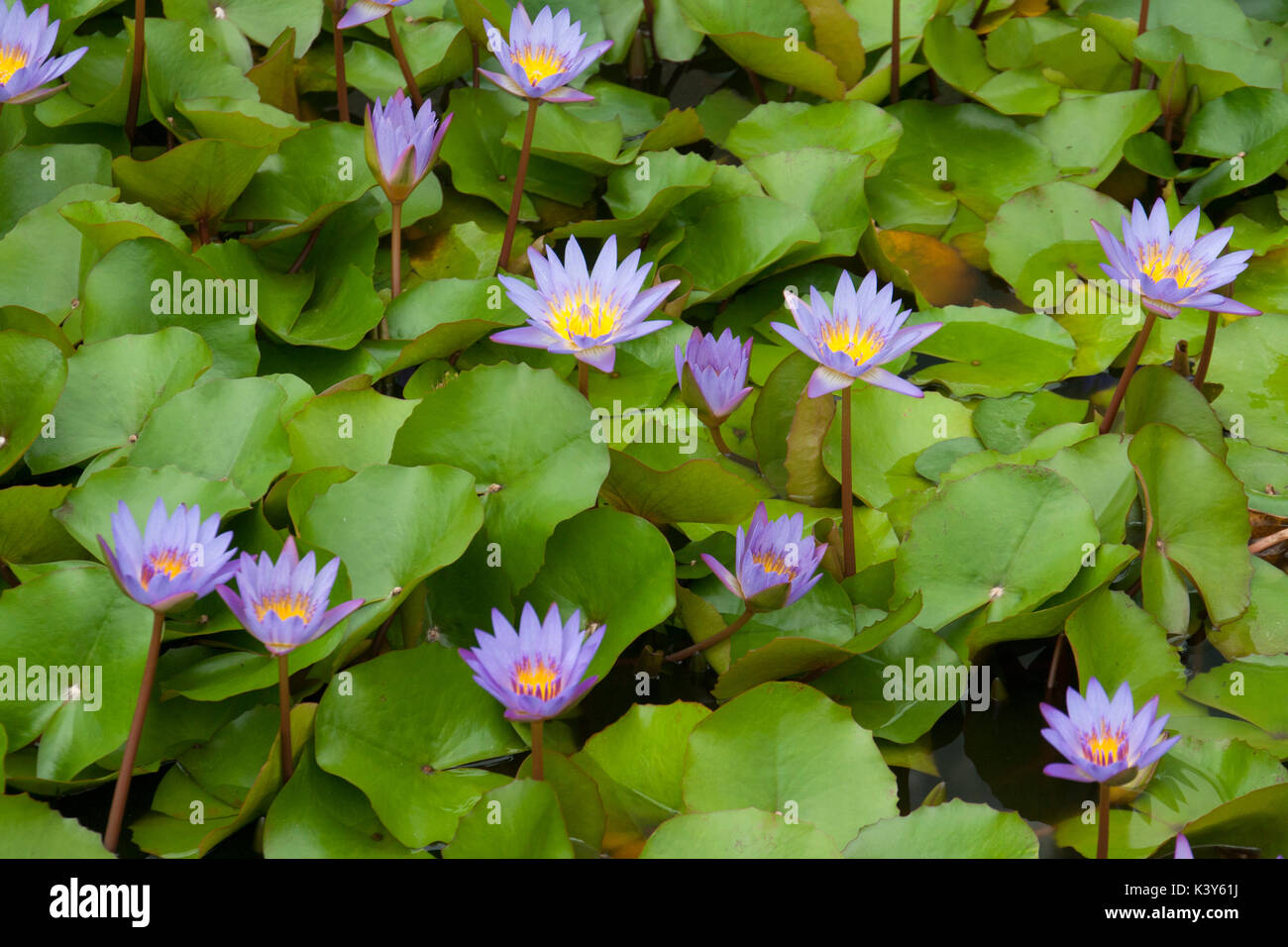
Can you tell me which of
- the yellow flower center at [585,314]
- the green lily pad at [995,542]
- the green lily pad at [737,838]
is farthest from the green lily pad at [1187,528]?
the yellow flower center at [585,314]

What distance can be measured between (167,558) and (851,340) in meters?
1.10

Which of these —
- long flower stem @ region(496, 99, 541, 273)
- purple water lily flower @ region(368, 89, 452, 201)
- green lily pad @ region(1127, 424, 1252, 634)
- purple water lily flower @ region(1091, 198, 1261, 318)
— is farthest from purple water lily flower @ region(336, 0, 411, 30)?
green lily pad @ region(1127, 424, 1252, 634)

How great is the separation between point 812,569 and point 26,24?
1885 mm

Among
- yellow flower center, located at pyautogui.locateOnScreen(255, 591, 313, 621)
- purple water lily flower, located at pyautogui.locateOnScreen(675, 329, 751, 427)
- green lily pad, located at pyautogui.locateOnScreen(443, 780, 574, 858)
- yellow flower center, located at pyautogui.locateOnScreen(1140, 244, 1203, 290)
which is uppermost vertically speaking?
yellow flower center, located at pyautogui.locateOnScreen(1140, 244, 1203, 290)

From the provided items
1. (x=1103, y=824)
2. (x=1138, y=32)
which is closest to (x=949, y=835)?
(x=1103, y=824)

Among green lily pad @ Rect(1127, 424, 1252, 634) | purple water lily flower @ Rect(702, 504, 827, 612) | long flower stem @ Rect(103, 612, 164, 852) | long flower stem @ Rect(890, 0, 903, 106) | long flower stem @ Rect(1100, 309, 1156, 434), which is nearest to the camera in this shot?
long flower stem @ Rect(103, 612, 164, 852)

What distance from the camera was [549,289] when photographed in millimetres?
1972

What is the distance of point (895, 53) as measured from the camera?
Answer: 2.99 meters

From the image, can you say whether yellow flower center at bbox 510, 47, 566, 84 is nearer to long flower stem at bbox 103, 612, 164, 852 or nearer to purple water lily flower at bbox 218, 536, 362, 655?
purple water lily flower at bbox 218, 536, 362, 655

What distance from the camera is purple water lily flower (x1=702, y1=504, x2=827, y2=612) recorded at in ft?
5.81

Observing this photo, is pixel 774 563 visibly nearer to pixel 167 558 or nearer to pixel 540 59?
pixel 167 558

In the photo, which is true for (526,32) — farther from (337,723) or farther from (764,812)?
(764,812)

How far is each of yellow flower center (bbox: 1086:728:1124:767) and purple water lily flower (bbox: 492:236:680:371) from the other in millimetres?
884
